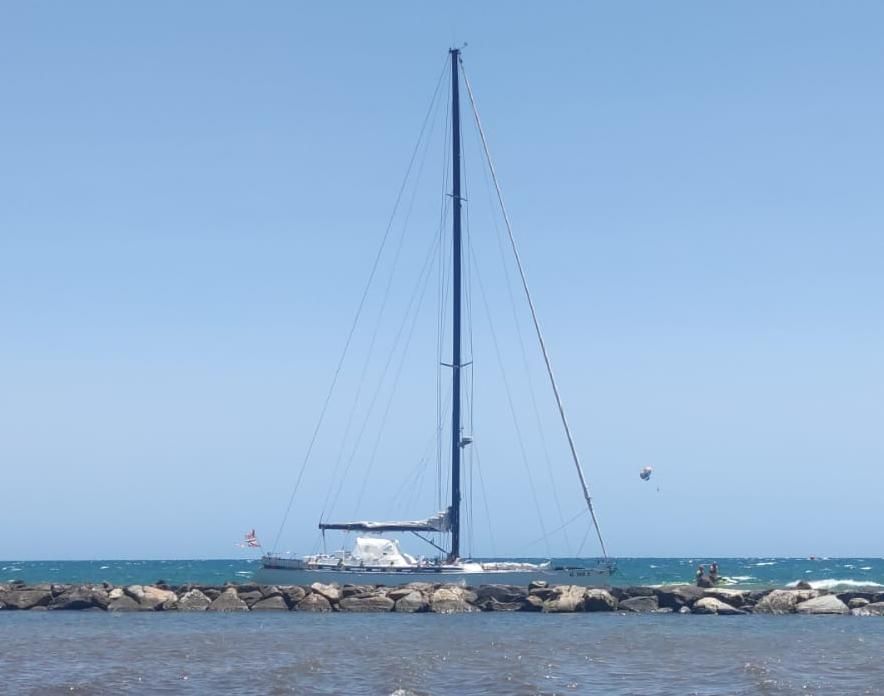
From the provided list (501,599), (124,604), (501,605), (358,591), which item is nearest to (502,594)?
(501,599)

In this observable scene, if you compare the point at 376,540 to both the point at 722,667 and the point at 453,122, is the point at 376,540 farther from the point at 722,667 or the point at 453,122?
the point at 722,667

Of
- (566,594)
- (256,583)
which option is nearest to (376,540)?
(256,583)

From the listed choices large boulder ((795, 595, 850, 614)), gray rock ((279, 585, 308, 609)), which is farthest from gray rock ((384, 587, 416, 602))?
large boulder ((795, 595, 850, 614))

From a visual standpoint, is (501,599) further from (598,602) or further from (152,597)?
(152,597)

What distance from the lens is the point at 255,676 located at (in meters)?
27.8

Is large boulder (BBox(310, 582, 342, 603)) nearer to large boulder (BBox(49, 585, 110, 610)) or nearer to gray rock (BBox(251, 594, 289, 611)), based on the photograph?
gray rock (BBox(251, 594, 289, 611))

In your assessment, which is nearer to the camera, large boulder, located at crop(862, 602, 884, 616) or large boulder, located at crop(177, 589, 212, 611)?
large boulder, located at crop(862, 602, 884, 616)

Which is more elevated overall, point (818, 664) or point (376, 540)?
point (376, 540)

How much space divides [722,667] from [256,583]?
2681 cm

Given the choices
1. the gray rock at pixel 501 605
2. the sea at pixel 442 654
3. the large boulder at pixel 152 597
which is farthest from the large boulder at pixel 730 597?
the large boulder at pixel 152 597

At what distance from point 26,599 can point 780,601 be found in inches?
1120

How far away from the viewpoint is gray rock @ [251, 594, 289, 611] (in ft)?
150

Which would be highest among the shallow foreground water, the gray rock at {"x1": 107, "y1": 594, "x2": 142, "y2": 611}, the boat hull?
the boat hull

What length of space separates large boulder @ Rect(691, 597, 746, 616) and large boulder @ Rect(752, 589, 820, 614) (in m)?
1.03
